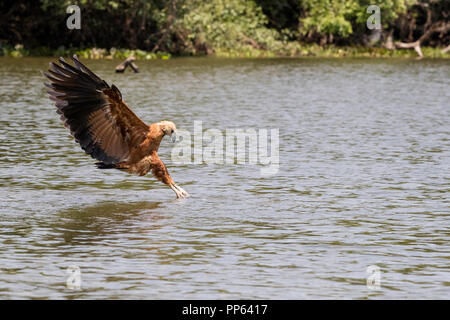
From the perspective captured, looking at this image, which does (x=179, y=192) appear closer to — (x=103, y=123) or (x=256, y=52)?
(x=103, y=123)

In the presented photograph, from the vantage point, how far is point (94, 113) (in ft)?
38.5

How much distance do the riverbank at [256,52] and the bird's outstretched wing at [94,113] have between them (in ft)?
123

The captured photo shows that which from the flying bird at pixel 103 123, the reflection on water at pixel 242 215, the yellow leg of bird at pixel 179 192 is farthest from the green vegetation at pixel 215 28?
the flying bird at pixel 103 123

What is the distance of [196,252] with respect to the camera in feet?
32.4

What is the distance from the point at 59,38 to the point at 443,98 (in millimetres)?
28979

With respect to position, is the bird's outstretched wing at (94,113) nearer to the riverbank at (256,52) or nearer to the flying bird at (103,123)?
the flying bird at (103,123)

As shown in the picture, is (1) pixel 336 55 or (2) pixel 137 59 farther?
(1) pixel 336 55

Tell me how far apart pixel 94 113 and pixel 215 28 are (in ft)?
142

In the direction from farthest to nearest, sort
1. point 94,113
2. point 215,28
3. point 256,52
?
point 256,52, point 215,28, point 94,113

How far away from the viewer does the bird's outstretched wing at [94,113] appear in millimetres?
11547

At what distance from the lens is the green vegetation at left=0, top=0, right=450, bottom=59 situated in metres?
51.2

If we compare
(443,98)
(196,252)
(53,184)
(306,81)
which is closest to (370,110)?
(443,98)

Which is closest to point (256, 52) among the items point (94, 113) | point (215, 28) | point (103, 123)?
point (215, 28)

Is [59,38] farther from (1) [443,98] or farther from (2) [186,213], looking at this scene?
(2) [186,213]
